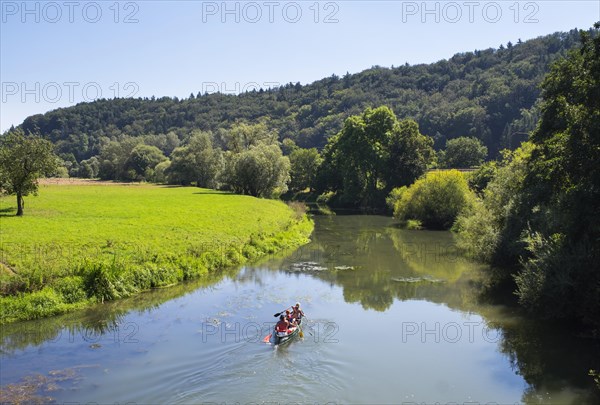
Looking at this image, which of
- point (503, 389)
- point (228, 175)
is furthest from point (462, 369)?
point (228, 175)

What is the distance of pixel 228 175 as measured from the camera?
287 ft

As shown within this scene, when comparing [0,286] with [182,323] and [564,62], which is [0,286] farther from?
[564,62]

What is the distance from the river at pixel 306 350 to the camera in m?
17.2

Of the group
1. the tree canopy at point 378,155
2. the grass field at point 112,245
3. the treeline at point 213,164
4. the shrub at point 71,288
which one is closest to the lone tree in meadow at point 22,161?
the grass field at point 112,245

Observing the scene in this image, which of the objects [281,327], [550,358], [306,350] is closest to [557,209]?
[550,358]

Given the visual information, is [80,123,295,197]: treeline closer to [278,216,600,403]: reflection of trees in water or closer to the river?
[278,216,600,403]: reflection of trees in water

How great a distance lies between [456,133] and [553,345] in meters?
155

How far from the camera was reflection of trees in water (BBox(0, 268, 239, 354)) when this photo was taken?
22.1 meters

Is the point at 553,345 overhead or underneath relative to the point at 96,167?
underneath

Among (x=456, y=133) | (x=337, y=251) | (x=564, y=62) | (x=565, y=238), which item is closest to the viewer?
(x=565, y=238)

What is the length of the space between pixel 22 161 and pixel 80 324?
21392 millimetres

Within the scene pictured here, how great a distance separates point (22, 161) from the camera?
39.5m

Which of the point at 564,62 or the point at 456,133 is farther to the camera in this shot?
the point at 456,133

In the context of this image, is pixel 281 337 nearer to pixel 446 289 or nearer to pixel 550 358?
pixel 550 358
